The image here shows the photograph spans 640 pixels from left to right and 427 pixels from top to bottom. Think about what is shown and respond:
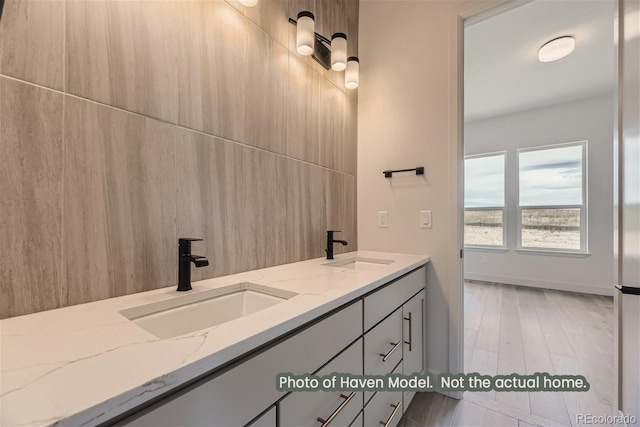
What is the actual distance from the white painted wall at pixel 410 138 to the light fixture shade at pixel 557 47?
1681mm

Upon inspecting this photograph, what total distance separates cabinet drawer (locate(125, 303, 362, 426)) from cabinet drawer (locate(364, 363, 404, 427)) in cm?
46

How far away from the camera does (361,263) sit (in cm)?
180

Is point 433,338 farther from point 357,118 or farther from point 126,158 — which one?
point 126,158

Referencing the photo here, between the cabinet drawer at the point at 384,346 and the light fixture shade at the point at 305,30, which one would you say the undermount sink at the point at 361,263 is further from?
the light fixture shade at the point at 305,30

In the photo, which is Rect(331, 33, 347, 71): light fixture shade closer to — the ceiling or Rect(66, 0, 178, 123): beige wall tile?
Rect(66, 0, 178, 123): beige wall tile

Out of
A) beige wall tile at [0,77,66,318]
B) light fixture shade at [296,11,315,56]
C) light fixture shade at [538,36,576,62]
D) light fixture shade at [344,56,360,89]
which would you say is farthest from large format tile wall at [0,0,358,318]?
light fixture shade at [538,36,576,62]

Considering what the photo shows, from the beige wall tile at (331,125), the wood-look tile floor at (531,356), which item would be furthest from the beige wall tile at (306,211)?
the wood-look tile floor at (531,356)

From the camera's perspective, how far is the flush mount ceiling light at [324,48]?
4.70 feet

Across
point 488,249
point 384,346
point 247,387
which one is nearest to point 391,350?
point 384,346

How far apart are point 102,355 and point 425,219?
1760 mm

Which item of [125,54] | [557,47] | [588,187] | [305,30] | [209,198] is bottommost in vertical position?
[209,198]

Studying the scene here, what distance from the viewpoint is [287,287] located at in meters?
1.00

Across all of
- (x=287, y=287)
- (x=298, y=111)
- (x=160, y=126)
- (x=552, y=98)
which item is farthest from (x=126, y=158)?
(x=552, y=98)

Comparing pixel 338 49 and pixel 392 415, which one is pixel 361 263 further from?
pixel 338 49
